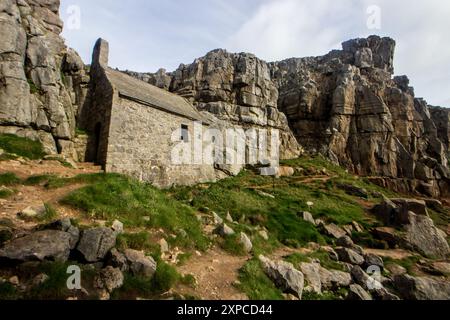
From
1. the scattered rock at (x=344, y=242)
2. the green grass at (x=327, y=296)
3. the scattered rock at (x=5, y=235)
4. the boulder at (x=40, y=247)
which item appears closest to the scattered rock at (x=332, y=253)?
the scattered rock at (x=344, y=242)

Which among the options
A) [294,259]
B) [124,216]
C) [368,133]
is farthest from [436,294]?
[368,133]

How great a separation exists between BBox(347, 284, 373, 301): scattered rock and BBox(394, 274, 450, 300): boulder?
2.01 meters

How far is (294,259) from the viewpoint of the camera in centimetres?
1284

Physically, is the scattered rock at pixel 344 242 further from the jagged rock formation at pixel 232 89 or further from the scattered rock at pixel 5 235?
the jagged rock formation at pixel 232 89

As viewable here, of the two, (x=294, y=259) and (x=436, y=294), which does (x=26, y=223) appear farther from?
(x=436, y=294)

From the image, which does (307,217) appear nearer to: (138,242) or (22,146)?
(138,242)

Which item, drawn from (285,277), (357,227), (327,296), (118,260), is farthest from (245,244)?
(357,227)

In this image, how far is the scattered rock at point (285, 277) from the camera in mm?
10086

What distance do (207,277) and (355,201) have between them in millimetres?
25486

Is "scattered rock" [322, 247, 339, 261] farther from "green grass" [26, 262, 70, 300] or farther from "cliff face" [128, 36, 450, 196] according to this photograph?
"cliff face" [128, 36, 450, 196]

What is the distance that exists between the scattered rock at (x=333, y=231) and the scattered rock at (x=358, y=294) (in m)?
7.27

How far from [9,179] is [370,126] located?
54.5 m

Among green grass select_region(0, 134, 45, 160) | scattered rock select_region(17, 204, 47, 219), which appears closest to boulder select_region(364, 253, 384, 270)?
scattered rock select_region(17, 204, 47, 219)

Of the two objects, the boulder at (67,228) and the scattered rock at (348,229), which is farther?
the scattered rock at (348,229)
